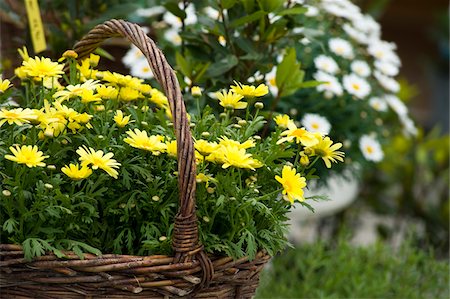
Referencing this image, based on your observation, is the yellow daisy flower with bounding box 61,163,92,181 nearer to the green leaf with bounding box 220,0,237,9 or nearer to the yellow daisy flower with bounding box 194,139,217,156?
the yellow daisy flower with bounding box 194,139,217,156

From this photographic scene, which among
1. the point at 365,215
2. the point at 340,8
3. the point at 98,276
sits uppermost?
the point at 340,8

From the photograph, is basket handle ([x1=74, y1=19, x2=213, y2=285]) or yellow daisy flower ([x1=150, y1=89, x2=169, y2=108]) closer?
basket handle ([x1=74, y1=19, x2=213, y2=285])

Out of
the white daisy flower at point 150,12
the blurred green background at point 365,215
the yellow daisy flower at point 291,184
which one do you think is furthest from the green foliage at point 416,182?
the yellow daisy flower at point 291,184

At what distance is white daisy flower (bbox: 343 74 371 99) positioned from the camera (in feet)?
5.01

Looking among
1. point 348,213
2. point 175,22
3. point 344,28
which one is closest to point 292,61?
point 175,22

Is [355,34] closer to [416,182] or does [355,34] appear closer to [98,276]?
[416,182]

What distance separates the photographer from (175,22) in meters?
1.50

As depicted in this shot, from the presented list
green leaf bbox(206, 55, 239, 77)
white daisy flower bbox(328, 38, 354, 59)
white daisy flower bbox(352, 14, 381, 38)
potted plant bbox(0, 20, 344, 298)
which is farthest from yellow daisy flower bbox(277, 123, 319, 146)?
white daisy flower bbox(352, 14, 381, 38)

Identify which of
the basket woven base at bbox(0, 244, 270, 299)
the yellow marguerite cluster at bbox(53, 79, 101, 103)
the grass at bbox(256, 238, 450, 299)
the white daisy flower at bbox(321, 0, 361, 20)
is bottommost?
the grass at bbox(256, 238, 450, 299)

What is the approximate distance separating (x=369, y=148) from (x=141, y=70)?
577mm

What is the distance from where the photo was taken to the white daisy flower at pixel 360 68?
160 centimetres

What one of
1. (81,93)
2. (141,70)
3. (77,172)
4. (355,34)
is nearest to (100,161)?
(77,172)

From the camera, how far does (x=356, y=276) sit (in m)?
1.46

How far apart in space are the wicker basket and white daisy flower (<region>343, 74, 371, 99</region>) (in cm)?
85
